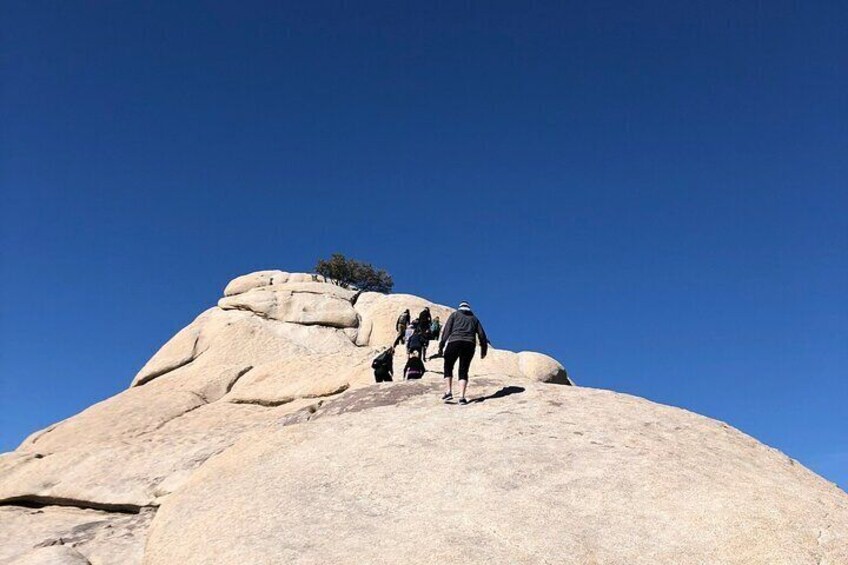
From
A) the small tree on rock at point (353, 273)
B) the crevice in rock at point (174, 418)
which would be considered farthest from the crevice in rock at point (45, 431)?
the small tree on rock at point (353, 273)

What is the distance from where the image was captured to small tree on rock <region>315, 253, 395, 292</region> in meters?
62.7

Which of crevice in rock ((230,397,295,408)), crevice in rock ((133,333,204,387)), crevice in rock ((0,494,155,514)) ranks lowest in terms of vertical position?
crevice in rock ((0,494,155,514))

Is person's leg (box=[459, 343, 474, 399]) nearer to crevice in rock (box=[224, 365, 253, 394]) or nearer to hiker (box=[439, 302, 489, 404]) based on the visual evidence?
hiker (box=[439, 302, 489, 404])

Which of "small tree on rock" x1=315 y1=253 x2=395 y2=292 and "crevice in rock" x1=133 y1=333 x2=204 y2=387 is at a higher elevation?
"small tree on rock" x1=315 y1=253 x2=395 y2=292

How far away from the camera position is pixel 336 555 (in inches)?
340

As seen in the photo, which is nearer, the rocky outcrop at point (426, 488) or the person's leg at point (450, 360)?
the rocky outcrop at point (426, 488)

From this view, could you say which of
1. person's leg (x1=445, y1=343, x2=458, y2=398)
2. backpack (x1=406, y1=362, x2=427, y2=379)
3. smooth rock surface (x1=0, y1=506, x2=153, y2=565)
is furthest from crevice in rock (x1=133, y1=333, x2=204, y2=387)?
person's leg (x1=445, y1=343, x2=458, y2=398)

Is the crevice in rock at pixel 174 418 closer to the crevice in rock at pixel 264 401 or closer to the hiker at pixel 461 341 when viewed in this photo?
the crevice in rock at pixel 264 401

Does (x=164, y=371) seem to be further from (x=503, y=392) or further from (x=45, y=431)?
(x=503, y=392)

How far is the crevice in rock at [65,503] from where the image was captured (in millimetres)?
14117

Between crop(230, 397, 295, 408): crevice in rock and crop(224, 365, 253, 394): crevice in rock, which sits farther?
crop(224, 365, 253, 394): crevice in rock

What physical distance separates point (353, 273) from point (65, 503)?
4897 centimetres

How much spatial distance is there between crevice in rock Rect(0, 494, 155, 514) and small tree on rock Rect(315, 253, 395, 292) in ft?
149

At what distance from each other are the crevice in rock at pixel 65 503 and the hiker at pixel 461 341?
772 centimetres
